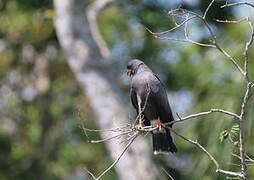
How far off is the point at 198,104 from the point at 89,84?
5.65ft

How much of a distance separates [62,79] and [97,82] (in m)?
4.28

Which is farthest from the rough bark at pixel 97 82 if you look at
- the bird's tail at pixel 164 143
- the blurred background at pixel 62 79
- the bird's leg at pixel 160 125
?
the bird's leg at pixel 160 125

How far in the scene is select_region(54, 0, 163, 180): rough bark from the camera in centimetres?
747

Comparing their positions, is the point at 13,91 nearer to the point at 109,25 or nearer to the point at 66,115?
the point at 66,115

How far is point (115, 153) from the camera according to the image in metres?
7.55

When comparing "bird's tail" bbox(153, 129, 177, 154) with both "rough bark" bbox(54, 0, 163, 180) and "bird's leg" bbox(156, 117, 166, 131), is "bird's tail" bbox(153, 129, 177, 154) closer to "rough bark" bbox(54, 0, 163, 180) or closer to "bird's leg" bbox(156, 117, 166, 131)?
"bird's leg" bbox(156, 117, 166, 131)

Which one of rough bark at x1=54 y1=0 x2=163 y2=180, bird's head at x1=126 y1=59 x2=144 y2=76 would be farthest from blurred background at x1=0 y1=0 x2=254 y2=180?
bird's head at x1=126 y1=59 x2=144 y2=76

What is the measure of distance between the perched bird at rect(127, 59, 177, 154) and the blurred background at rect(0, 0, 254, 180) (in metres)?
4.12

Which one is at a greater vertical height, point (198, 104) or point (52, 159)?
point (198, 104)

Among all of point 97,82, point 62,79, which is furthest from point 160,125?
point 62,79

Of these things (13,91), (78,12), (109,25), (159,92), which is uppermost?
(159,92)

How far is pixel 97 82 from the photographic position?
7809 mm

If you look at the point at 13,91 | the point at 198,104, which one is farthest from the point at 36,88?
the point at 198,104

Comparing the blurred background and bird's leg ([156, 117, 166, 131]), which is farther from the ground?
bird's leg ([156, 117, 166, 131])
